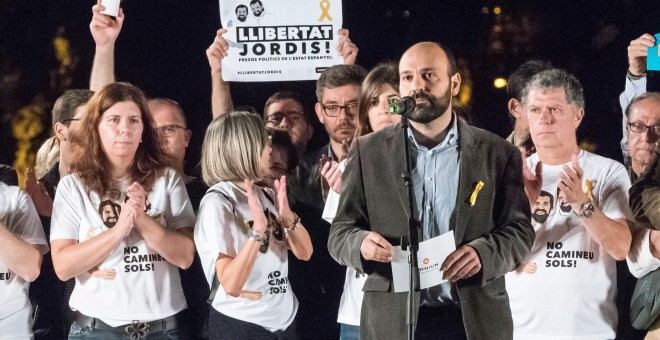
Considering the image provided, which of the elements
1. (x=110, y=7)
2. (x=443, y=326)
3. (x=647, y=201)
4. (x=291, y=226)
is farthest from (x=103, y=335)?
(x=647, y=201)

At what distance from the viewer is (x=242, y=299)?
412cm

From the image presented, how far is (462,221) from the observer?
348cm

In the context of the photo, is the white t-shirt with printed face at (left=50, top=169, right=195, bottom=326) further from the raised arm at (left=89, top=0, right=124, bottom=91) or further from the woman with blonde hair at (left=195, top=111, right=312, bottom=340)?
the raised arm at (left=89, top=0, right=124, bottom=91)

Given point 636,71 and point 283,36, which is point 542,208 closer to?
point 636,71

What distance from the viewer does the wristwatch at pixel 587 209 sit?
4164 mm

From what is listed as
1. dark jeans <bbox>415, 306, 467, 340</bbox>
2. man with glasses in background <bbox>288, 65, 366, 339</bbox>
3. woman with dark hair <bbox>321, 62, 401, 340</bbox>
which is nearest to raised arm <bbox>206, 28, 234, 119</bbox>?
man with glasses in background <bbox>288, 65, 366, 339</bbox>

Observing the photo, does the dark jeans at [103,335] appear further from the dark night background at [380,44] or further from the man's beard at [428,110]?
the man's beard at [428,110]

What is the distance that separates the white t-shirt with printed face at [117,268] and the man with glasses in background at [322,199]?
88 cm

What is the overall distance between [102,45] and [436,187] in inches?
87.3

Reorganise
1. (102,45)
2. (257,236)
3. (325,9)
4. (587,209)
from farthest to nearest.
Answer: (325,9)
(102,45)
(587,209)
(257,236)

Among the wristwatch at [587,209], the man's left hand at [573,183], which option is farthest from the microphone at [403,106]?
the wristwatch at [587,209]

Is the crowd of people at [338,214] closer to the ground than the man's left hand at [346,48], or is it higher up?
closer to the ground

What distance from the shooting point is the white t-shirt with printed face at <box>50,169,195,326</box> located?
159 inches

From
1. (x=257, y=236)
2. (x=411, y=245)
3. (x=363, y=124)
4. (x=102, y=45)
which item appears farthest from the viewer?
(x=102, y=45)
